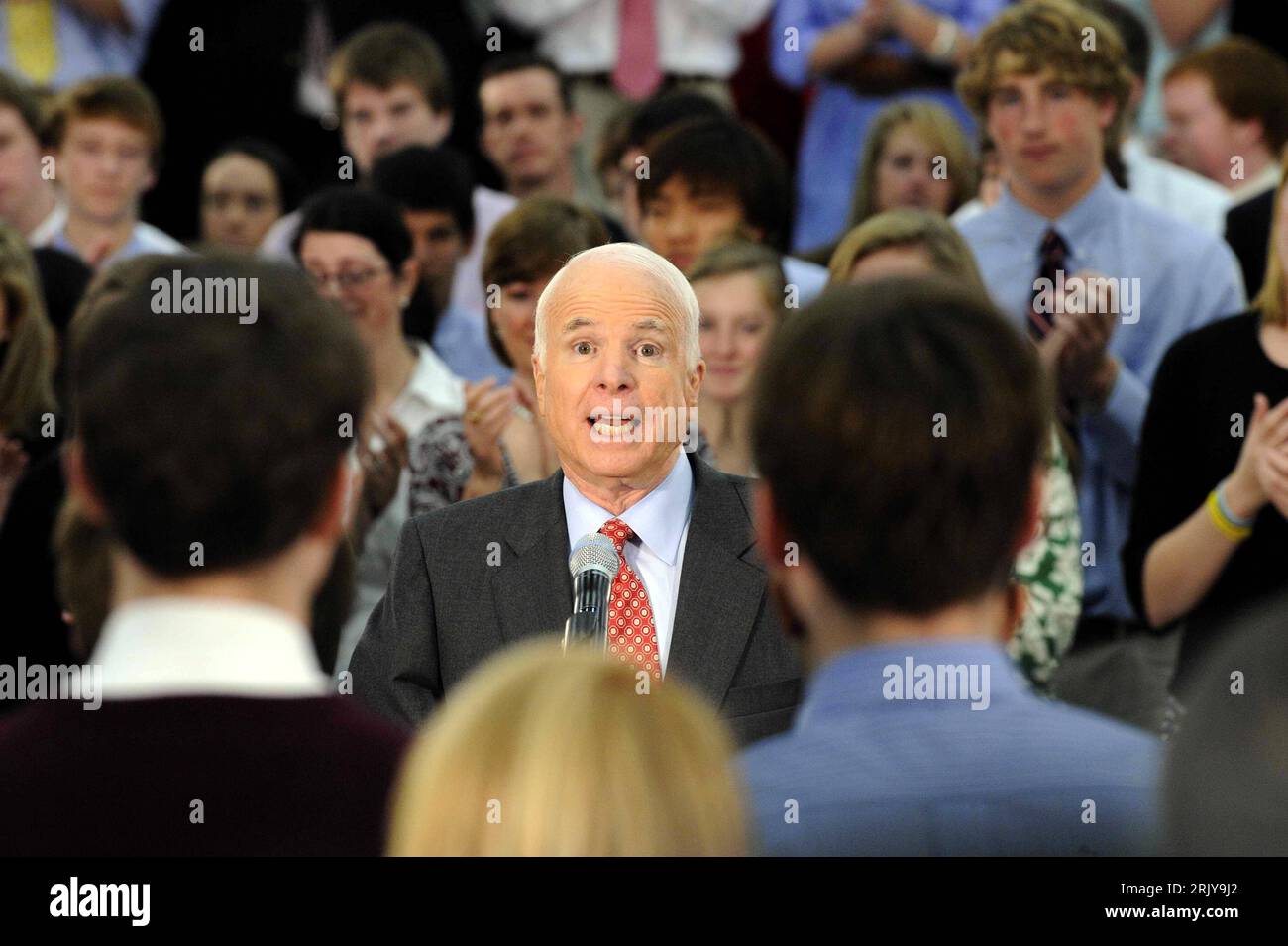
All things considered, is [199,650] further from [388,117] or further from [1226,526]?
[388,117]

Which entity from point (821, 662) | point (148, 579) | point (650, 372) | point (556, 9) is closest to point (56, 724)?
point (148, 579)

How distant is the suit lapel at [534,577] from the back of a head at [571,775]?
149cm

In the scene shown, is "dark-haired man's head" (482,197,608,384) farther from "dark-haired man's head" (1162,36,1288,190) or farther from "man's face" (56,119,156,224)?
"dark-haired man's head" (1162,36,1288,190)

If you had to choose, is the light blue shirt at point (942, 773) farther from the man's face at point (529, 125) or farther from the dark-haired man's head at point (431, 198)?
the man's face at point (529, 125)

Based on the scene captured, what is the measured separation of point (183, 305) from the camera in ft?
6.38

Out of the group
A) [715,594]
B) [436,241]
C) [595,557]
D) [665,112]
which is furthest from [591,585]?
[665,112]

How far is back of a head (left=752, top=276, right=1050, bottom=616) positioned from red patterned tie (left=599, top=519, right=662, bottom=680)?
4.17 feet

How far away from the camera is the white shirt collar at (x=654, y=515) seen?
3219 mm

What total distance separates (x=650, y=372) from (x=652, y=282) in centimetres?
16

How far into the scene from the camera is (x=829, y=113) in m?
6.70

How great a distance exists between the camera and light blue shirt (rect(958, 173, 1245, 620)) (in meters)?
4.72

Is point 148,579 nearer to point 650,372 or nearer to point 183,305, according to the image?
point 183,305

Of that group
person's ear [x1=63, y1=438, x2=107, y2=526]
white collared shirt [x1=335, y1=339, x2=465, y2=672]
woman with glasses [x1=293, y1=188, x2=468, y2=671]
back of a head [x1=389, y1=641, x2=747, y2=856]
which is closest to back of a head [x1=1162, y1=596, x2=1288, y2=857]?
back of a head [x1=389, y1=641, x2=747, y2=856]
